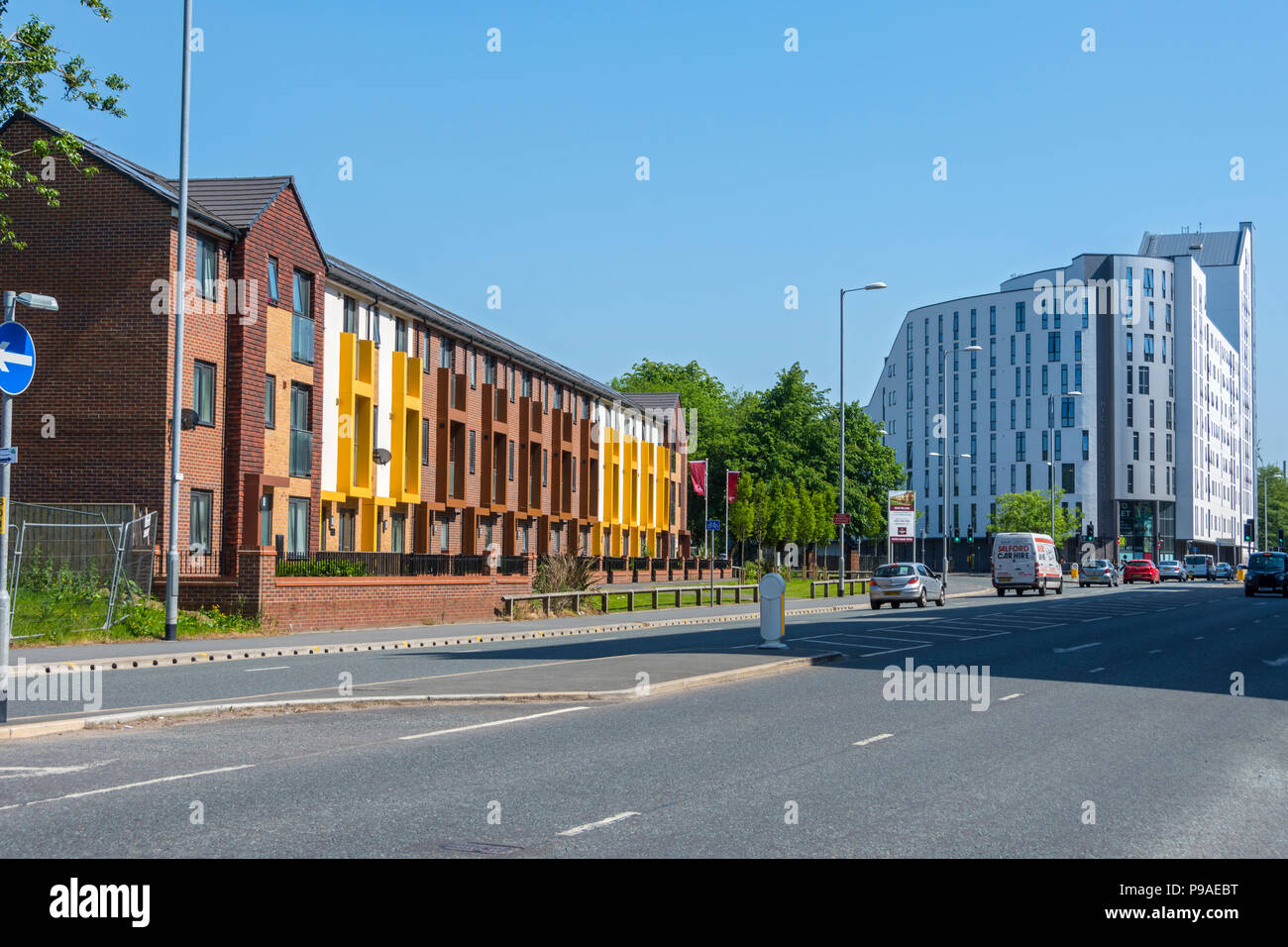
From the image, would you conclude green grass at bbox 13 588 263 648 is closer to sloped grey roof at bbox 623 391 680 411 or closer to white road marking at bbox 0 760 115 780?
white road marking at bbox 0 760 115 780

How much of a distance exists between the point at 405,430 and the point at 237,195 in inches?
468

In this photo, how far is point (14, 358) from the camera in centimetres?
1301

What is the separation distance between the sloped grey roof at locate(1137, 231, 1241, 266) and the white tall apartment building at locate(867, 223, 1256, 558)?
11017mm

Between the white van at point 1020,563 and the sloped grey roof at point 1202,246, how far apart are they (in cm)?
9571

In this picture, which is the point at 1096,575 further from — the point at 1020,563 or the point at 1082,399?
the point at 1082,399

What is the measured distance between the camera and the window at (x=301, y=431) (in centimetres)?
3444

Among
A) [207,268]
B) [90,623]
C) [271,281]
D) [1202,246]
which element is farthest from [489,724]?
[1202,246]

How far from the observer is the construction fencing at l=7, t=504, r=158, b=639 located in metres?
24.5
